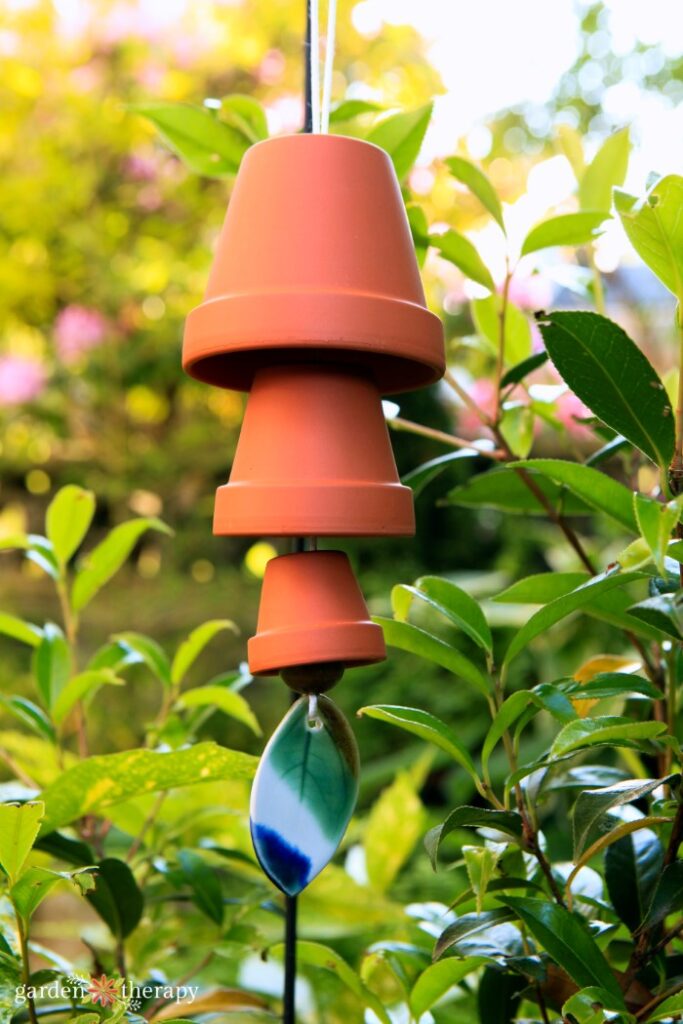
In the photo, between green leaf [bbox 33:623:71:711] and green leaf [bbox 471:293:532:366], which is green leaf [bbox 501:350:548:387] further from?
green leaf [bbox 33:623:71:711]

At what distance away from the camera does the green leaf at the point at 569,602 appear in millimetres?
403

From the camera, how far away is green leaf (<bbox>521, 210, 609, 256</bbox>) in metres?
0.58

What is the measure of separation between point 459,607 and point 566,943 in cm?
16

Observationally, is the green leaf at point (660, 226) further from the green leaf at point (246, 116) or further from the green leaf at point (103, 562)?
the green leaf at point (103, 562)

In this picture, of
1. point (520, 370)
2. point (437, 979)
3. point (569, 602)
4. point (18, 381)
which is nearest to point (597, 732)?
point (569, 602)

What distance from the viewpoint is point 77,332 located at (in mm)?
2977

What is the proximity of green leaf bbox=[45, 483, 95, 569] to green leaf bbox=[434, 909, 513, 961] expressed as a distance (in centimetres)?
37

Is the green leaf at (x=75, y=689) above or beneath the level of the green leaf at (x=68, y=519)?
beneath

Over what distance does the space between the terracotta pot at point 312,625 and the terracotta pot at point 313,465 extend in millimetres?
25

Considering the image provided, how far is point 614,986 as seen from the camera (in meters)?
0.43

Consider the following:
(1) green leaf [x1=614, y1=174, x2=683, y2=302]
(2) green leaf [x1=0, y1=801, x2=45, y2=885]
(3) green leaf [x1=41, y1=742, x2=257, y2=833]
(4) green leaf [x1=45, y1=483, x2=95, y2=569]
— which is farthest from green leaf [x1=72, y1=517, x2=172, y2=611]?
(1) green leaf [x1=614, y1=174, x2=683, y2=302]

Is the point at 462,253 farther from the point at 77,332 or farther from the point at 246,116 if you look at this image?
the point at 77,332

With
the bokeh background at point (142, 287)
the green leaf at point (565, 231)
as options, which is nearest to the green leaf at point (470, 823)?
the green leaf at point (565, 231)

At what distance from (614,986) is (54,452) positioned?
3.04 metres
